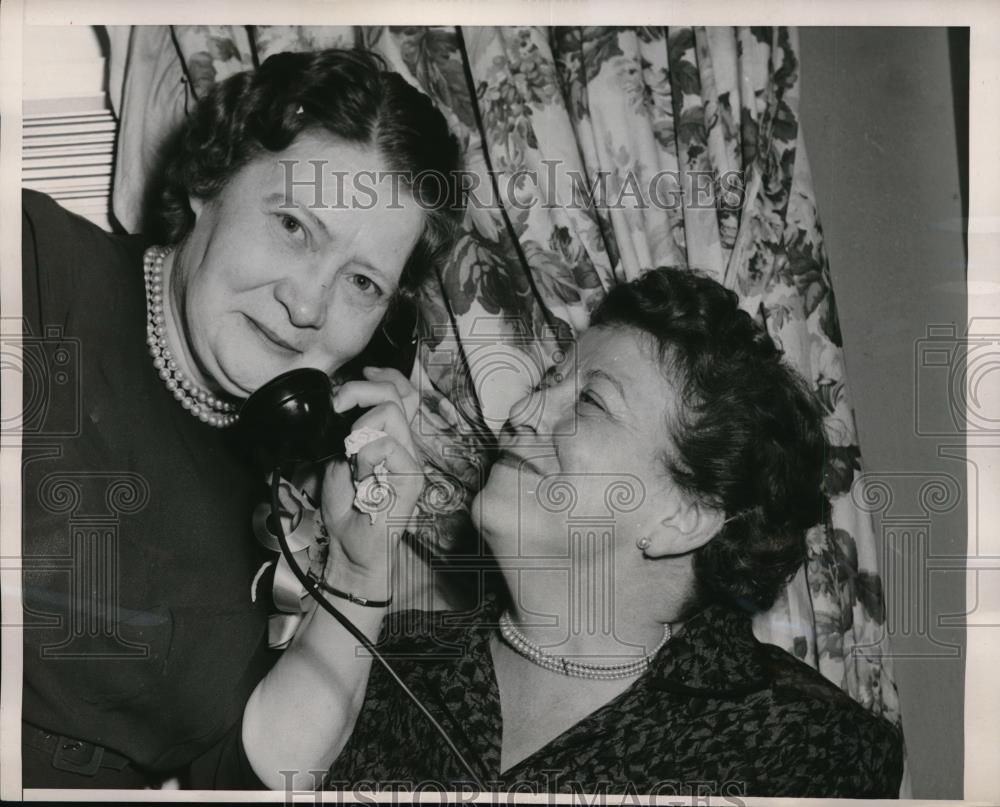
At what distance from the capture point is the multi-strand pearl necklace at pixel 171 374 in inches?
47.3

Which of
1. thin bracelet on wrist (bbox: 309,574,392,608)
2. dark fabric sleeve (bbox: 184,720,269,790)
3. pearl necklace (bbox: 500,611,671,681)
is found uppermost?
thin bracelet on wrist (bbox: 309,574,392,608)

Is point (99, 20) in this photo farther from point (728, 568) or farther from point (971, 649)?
point (971, 649)

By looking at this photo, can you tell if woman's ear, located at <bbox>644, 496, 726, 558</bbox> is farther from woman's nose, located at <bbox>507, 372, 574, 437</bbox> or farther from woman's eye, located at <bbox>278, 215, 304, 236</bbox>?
woman's eye, located at <bbox>278, 215, 304, 236</bbox>

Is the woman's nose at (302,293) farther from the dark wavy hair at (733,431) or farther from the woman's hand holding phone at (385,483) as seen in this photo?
the dark wavy hair at (733,431)

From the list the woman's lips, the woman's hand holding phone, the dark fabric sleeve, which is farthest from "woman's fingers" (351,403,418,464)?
the dark fabric sleeve

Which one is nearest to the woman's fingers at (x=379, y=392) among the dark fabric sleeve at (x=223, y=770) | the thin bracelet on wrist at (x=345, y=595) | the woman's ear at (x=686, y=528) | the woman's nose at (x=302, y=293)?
the woman's nose at (x=302, y=293)

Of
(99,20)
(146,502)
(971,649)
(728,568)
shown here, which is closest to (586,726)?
(728,568)

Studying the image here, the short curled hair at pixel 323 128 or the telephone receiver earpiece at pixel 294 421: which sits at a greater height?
the short curled hair at pixel 323 128

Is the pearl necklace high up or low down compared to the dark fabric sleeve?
up

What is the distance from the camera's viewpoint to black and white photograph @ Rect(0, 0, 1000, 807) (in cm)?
117

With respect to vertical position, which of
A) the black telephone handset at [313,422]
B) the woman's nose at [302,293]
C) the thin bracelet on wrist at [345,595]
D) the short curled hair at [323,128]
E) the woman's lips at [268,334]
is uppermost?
the short curled hair at [323,128]

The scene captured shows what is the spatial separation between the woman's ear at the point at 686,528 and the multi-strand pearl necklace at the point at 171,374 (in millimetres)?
575

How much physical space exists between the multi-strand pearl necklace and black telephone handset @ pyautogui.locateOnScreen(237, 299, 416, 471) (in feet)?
0.11

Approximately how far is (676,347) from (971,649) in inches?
22.7
